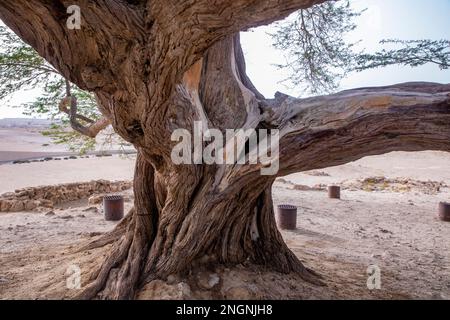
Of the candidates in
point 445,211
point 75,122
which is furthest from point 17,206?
point 445,211

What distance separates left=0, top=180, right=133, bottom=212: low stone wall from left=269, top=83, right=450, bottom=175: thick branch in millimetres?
6814

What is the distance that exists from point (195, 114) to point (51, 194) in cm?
778

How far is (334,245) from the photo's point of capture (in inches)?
196

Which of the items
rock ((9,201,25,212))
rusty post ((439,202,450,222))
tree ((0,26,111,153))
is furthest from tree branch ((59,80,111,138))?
rusty post ((439,202,450,222))

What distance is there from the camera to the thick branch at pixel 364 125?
7.66 feet

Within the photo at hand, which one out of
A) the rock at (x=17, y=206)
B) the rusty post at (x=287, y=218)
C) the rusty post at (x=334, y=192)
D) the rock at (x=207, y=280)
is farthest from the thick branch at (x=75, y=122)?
the rusty post at (x=334, y=192)

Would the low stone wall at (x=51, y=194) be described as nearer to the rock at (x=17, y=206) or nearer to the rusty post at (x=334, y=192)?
the rock at (x=17, y=206)

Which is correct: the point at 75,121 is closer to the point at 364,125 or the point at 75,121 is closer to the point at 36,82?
the point at 36,82

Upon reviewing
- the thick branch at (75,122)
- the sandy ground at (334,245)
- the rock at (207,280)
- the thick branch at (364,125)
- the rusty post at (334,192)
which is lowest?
the sandy ground at (334,245)

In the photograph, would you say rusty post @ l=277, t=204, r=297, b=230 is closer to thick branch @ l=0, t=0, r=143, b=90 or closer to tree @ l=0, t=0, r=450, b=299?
tree @ l=0, t=0, r=450, b=299

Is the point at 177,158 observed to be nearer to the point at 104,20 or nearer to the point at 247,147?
the point at 247,147

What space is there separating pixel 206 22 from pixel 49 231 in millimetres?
4945

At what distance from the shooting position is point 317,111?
8.49 feet
